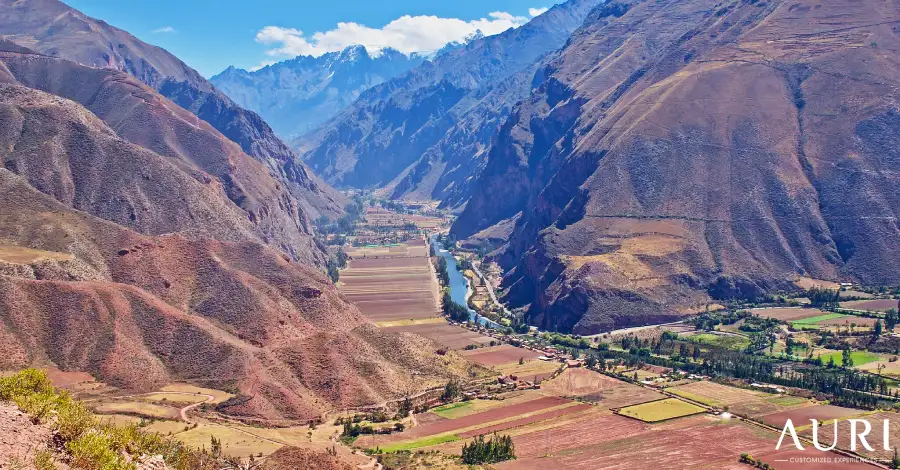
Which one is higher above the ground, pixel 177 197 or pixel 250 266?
pixel 177 197

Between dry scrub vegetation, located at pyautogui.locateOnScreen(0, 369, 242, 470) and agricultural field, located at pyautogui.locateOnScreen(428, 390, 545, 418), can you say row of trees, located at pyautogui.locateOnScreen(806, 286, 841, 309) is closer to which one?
agricultural field, located at pyautogui.locateOnScreen(428, 390, 545, 418)

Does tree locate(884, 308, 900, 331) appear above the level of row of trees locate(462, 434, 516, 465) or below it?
above

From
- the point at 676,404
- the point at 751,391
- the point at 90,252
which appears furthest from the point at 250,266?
the point at 751,391

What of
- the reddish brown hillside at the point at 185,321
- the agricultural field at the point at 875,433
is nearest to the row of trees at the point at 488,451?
the reddish brown hillside at the point at 185,321

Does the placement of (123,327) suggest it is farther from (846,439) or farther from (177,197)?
(846,439)

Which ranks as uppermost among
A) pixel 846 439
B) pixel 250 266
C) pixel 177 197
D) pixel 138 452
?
pixel 177 197

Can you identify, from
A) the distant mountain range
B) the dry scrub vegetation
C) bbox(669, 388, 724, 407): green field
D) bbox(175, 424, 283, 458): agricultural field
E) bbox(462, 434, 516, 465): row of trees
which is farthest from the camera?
bbox(669, 388, 724, 407): green field

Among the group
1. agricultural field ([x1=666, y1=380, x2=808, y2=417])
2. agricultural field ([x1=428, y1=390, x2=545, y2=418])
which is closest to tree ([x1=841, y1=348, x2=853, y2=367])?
agricultural field ([x1=666, y1=380, x2=808, y2=417])
